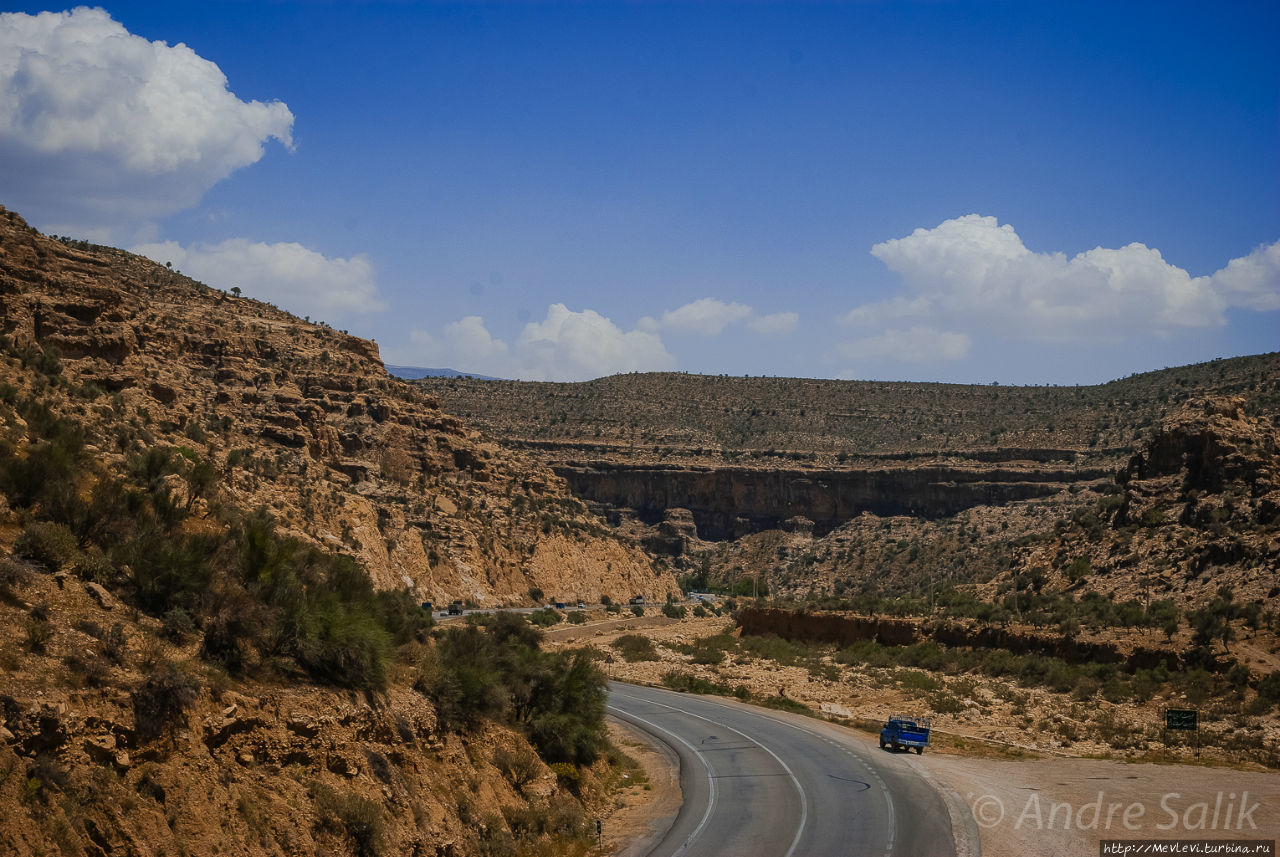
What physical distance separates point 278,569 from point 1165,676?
92.2ft

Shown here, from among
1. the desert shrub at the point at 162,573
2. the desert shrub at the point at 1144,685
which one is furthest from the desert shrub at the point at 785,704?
the desert shrub at the point at 162,573

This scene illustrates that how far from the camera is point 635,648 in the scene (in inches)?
1991

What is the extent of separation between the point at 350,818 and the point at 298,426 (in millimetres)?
46608

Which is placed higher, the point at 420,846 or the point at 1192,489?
the point at 1192,489

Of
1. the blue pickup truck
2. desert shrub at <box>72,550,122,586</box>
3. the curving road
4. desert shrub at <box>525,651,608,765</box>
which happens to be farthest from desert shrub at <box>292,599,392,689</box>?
the blue pickup truck

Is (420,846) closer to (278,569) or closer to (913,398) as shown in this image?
(278,569)

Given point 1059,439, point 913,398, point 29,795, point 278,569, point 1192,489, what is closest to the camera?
point 29,795

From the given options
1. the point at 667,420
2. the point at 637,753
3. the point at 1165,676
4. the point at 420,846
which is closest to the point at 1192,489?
the point at 1165,676

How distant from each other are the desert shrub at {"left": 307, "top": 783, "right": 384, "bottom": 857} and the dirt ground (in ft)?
23.8

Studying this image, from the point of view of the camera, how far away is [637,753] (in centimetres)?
2653

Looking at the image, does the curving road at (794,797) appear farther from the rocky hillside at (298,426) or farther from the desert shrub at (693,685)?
the rocky hillside at (298,426)

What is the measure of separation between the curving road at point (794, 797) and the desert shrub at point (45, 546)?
31.1ft

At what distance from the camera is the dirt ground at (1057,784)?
17.4 m

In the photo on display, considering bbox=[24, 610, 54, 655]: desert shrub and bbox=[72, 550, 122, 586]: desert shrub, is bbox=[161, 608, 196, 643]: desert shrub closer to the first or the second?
bbox=[72, 550, 122, 586]: desert shrub
